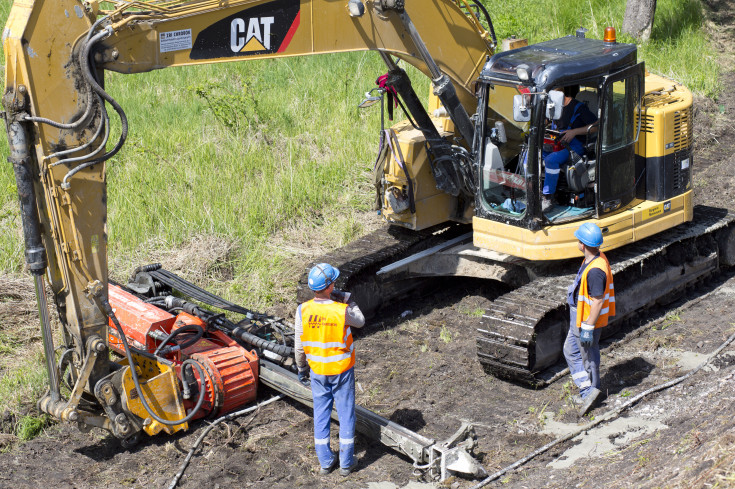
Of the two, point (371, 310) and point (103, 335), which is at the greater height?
→ point (103, 335)

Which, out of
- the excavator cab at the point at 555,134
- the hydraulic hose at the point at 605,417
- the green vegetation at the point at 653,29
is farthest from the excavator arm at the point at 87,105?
the green vegetation at the point at 653,29

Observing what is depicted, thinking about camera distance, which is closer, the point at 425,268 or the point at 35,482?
the point at 35,482

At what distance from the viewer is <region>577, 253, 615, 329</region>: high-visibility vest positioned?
730cm

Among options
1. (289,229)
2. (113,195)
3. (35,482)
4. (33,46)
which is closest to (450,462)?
(35,482)

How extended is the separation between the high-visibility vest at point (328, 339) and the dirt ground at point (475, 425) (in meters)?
0.86

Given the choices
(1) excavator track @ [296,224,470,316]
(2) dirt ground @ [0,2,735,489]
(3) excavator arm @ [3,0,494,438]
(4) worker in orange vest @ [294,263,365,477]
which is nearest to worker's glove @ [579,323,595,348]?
(2) dirt ground @ [0,2,735,489]

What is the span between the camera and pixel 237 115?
13344 mm

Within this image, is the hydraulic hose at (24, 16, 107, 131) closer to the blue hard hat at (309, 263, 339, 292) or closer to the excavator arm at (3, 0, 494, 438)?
the excavator arm at (3, 0, 494, 438)

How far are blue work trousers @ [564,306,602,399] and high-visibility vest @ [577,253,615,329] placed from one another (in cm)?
9

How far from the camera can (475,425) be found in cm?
738

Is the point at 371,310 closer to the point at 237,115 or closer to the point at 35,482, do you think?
the point at 35,482

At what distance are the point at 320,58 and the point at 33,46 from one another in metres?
10.6

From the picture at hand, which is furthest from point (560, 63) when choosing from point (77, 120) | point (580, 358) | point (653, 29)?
point (653, 29)

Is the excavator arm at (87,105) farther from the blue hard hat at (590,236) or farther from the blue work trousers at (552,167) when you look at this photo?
the blue hard hat at (590,236)
